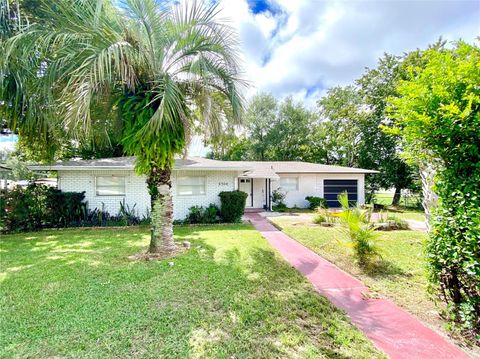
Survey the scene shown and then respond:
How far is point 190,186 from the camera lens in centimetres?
1295

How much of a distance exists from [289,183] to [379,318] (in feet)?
52.5

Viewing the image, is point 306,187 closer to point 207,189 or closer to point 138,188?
point 207,189

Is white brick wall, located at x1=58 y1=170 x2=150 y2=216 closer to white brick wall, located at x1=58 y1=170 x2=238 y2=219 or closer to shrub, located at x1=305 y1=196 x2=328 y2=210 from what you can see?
white brick wall, located at x1=58 y1=170 x2=238 y2=219

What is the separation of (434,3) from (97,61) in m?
9.96

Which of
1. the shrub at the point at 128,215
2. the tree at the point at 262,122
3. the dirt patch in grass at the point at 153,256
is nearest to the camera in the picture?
the dirt patch in grass at the point at 153,256

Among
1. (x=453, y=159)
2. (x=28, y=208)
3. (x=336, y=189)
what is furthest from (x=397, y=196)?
(x=28, y=208)

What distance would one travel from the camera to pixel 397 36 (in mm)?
8922

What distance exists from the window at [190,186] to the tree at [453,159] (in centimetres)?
1062

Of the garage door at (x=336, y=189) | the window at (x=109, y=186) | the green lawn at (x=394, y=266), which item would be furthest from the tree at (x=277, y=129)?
the green lawn at (x=394, y=266)

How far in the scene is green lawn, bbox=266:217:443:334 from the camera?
425 centimetres

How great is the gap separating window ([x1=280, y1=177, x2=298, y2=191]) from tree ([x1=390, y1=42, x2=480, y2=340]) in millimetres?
15838

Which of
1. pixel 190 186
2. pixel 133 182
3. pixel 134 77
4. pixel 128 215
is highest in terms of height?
pixel 134 77

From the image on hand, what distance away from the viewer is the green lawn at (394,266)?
4250 mm

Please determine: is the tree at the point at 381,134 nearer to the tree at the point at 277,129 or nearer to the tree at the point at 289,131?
the tree at the point at 289,131
